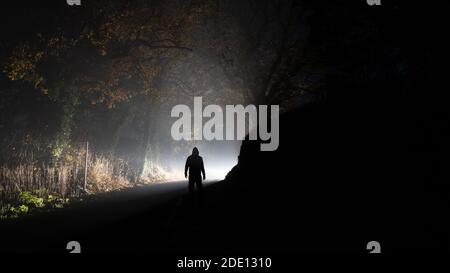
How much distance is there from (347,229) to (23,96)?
19.6 metres

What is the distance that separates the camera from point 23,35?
18812 mm

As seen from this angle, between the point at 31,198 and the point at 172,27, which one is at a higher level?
the point at 172,27

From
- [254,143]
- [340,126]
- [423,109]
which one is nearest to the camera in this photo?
[423,109]

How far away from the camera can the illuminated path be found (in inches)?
360

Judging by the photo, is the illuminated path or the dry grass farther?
Result: the dry grass

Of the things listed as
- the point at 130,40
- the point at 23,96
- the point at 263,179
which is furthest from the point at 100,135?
the point at 263,179

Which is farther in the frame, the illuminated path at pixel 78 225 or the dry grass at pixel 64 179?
the dry grass at pixel 64 179

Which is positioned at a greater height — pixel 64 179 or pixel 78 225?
pixel 64 179

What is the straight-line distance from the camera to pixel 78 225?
11.0m

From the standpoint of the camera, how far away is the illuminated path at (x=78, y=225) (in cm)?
915

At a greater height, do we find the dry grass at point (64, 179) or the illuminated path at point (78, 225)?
the dry grass at point (64, 179)

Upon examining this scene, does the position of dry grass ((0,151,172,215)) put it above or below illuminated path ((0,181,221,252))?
above

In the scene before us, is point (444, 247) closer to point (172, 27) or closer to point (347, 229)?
point (347, 229)

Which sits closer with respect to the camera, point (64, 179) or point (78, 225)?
point (78, 225)
